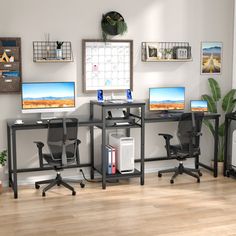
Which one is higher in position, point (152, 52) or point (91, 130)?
point (152, 52)

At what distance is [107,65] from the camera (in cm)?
564

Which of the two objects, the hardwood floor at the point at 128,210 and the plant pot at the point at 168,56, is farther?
the plant pot at the point at 168,56

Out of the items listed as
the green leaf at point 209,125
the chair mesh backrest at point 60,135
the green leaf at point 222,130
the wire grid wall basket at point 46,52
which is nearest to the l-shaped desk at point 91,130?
the chair mesh backrest at point 60,135

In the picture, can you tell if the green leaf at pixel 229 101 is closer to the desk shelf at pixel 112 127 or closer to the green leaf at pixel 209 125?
the green leaf at pixel 209 125

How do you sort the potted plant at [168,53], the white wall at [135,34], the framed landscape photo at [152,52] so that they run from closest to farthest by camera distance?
the white wall at [135,34]
the framed landscape photo at [152,52]
the potted plant at [168,53]

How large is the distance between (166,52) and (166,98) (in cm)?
60

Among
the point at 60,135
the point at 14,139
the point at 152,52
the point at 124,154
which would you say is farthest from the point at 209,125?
the point at 14,139

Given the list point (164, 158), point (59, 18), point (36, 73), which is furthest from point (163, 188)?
point (59, 18)

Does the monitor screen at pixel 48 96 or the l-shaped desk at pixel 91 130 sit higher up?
the monitor screen at pixel 48 96

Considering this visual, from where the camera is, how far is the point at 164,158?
597 centimetres

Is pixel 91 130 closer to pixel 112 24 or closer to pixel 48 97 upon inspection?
pixel 48 97

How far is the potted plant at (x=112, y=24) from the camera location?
543 cm

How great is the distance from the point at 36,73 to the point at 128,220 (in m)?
2.17

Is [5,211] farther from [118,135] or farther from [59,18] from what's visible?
[59,18]
